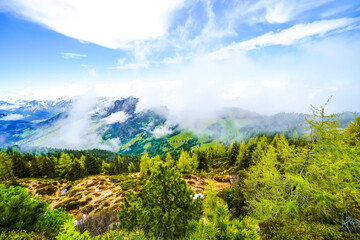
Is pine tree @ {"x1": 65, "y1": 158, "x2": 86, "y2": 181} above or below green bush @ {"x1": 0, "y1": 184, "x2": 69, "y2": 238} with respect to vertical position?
below

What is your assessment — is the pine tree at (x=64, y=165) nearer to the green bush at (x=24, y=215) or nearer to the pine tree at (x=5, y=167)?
the pine tree at (x=5, y=167)

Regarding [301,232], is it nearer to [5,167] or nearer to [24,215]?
[24,215]

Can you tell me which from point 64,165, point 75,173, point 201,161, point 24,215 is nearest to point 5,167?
point 64,165

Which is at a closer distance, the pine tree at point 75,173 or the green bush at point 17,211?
the green bush at point 17,211

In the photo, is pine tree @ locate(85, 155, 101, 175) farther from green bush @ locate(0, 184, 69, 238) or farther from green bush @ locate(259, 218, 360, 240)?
green bush @ locate(259, 218, 360, 240)

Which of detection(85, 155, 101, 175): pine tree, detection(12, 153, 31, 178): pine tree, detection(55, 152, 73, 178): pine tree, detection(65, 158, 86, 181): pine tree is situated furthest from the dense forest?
detection(12, 153, 31, 178): pine tree

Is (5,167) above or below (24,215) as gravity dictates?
below

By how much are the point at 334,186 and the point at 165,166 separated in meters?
10.5

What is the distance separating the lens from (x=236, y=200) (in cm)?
2203

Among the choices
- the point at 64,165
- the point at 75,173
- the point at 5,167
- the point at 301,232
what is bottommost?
the point at 75,173

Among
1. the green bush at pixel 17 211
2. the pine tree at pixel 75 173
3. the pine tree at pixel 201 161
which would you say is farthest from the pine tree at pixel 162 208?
the pine tree at pixel 75 173

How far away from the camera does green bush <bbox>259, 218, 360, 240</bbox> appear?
19.7 feet

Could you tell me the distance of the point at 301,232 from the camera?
6.42m

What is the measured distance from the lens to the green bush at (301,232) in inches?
236
